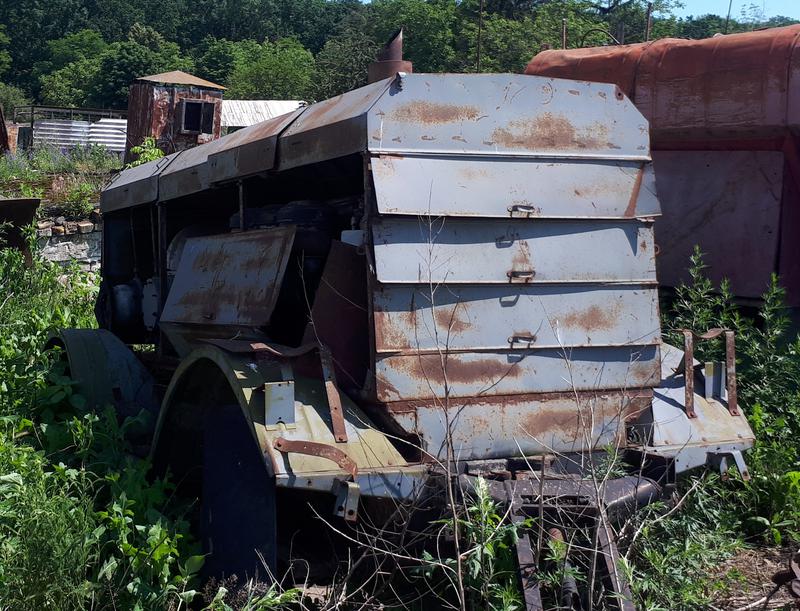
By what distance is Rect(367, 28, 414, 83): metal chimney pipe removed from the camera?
15.0ft

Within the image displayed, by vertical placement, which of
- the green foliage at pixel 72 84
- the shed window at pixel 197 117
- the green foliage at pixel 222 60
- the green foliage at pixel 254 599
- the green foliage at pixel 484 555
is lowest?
the green foliage at pixel 254 599

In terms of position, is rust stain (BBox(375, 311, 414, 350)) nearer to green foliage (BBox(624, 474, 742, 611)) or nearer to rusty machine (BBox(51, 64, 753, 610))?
rusty machine (BBox(51, 64, 753, 610))

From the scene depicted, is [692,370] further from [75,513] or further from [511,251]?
[75,513]

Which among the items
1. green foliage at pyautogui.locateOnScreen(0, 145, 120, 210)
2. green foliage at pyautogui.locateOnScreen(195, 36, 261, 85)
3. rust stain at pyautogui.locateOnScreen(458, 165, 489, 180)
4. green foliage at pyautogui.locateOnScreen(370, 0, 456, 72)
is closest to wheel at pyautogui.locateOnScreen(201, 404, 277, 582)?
rust stain at pyautogui.locateOnScreen(458, 165, 489, 180)

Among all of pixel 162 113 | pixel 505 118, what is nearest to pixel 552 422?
pixel 505 118

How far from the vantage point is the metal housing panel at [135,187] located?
650 cm

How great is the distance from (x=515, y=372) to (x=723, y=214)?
3.46 metres

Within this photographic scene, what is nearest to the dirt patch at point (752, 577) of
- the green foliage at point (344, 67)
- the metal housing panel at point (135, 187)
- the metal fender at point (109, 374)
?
the metal fender at point (109, 374)

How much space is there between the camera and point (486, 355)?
4031mm

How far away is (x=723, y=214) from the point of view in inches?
269

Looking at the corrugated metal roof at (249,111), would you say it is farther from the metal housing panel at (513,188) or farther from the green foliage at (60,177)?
the metal housing panel at (513,188)

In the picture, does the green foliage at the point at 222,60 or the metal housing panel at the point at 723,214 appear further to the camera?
the green foliage at the point at 222,60

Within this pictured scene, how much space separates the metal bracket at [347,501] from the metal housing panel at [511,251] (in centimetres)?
85

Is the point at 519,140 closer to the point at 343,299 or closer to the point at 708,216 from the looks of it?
the point at 343,299
